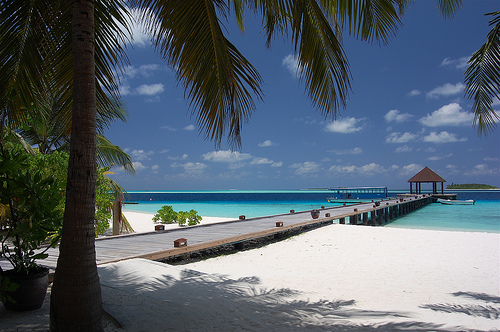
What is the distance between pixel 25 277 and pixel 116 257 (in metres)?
3.22

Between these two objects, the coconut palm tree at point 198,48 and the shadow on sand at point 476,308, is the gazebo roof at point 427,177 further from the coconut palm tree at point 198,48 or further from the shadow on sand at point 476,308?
the coconut palm tree at point 198,48

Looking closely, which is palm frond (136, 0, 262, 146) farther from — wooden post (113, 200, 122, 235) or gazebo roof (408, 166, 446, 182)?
gazebo roof (408, 166, 446, 182)

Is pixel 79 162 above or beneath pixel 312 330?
above

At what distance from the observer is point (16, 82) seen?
4270 millimetres

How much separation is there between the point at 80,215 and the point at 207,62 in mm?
2246

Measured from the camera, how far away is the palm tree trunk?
105 inches

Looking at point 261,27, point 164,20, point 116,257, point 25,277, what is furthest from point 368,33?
point 116,257

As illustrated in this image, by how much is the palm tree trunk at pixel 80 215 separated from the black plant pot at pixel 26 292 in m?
0.75

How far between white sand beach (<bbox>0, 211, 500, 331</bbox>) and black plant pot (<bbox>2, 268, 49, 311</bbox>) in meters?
0.10

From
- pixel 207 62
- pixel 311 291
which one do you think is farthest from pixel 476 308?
pixel 207 62

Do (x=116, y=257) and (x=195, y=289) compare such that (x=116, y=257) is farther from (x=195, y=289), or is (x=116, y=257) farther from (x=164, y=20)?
(x=164, y=20)

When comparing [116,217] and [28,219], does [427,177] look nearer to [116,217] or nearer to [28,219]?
[116,217]

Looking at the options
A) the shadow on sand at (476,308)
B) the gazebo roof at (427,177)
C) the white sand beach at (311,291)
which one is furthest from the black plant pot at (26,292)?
the gazebo roof at (427,177)

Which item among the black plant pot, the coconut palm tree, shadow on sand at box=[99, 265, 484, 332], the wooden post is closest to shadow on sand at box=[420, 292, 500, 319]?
shadow on sand at box=[99, 265, 484, 332]
